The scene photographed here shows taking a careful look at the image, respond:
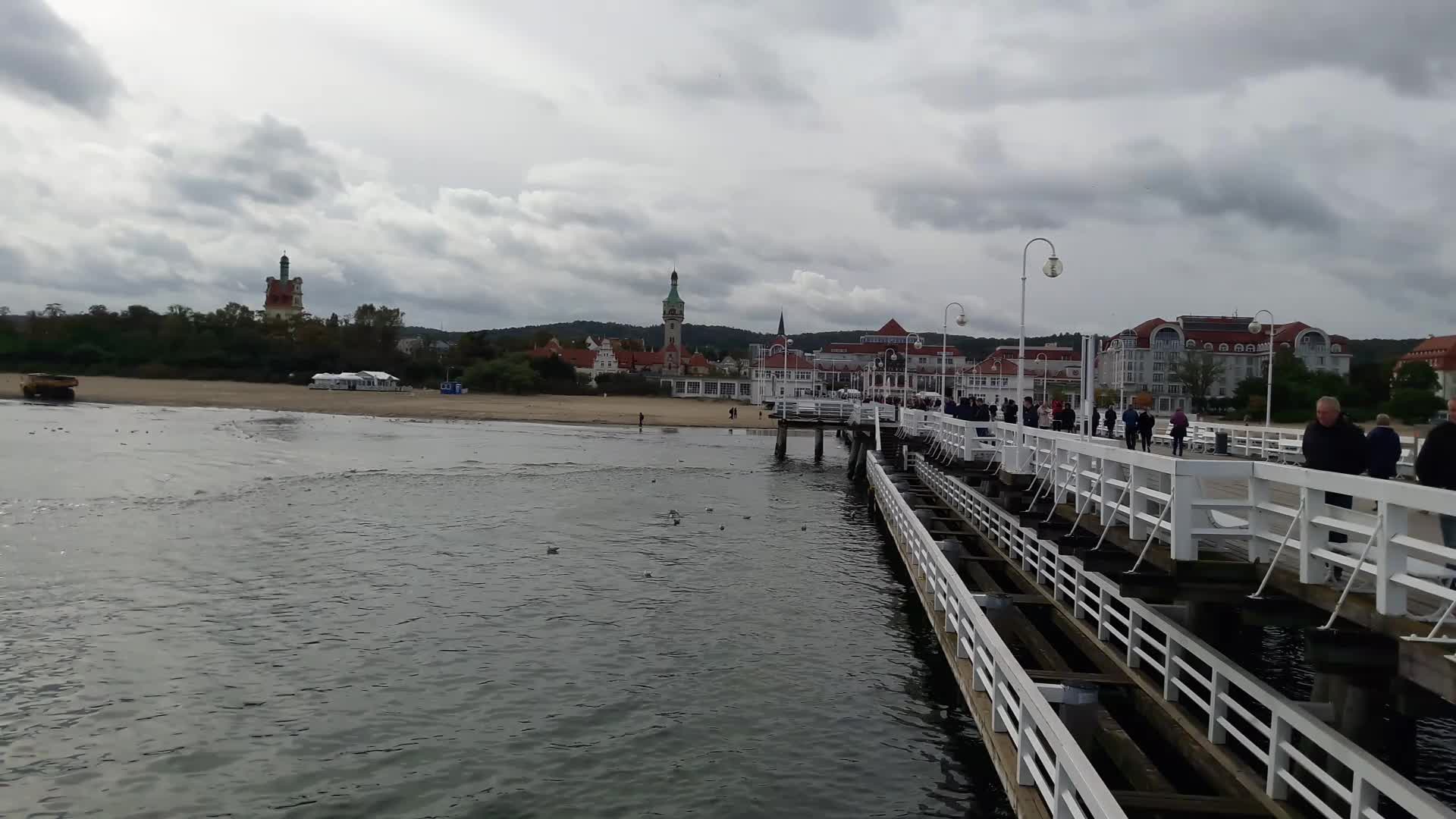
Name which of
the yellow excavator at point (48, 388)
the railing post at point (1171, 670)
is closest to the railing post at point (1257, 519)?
the railing post at point (1171, 670)

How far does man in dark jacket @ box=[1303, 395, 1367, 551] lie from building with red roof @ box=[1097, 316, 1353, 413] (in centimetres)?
10604

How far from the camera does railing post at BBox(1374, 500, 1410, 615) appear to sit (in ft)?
18.3

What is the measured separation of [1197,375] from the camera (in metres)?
101

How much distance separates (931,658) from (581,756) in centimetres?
589

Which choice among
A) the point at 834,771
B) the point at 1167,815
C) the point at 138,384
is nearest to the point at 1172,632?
the point at 1167,815

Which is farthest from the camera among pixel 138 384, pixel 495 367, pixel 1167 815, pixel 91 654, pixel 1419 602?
pixel 495 367

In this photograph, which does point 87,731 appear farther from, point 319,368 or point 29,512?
point 319,368

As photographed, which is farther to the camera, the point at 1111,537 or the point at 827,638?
the point at 827,638

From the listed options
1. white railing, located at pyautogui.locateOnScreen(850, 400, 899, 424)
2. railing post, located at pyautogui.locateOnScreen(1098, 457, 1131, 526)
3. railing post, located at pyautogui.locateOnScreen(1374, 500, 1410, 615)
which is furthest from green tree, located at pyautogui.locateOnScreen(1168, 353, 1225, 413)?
railing post, located at pyautogui.locateOnScreen(1374, 500, 1410, 615)

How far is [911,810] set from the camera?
9547 millimetres

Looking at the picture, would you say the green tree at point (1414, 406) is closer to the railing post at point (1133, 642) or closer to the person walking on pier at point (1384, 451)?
the person walking on pier at point (1384, 451)

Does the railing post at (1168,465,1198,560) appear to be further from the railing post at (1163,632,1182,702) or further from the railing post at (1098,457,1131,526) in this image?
the railing post at (1163,632,1182,702)

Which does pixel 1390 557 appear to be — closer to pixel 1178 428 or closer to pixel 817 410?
pixel 1178 428

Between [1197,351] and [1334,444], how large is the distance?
110873 millimetres
